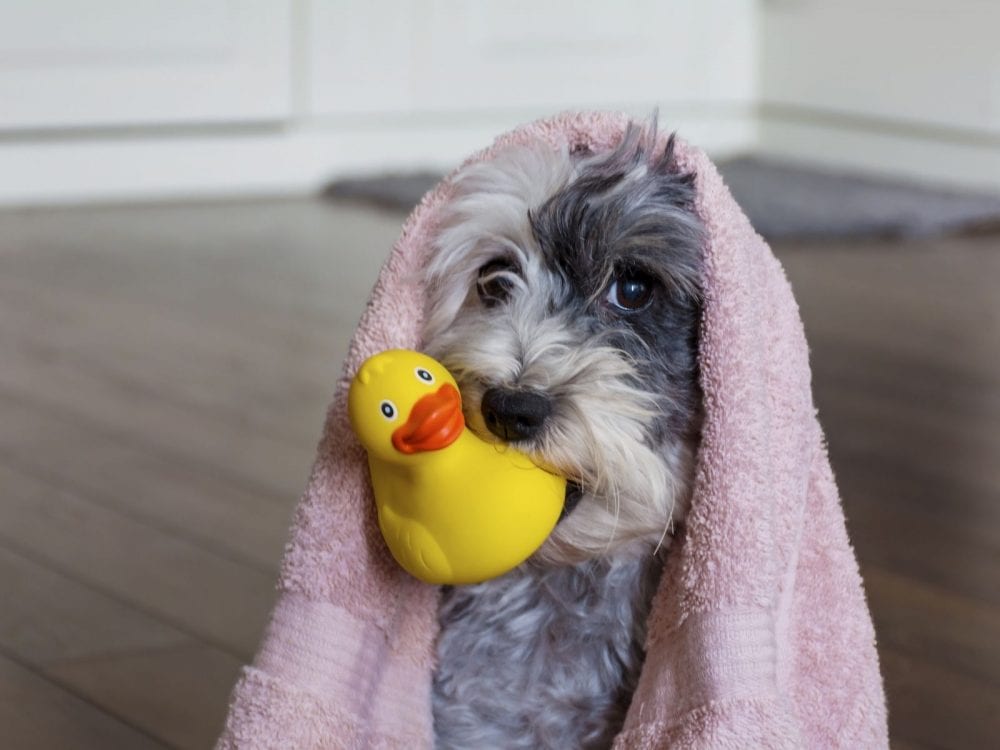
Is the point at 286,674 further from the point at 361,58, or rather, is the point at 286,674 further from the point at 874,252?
the point at 361,58

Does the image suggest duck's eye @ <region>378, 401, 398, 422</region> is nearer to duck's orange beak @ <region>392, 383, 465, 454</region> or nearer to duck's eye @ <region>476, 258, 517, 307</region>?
duck's orange beak @ <region>392, 383, 465, 454</region>

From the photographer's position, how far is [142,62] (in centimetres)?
377

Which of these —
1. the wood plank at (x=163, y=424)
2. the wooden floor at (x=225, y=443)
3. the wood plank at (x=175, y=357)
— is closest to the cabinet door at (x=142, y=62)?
the wooden floor at (x=225, y=443)

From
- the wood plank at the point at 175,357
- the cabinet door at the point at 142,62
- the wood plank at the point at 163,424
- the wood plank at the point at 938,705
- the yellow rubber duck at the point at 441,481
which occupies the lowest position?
the yellow rubber duck at the point at 441,481

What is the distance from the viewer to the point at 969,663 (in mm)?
1634

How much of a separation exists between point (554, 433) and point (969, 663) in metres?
0.79

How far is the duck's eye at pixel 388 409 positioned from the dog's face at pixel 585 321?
0.20 ft

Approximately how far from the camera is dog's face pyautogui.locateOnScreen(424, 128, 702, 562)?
102 cm

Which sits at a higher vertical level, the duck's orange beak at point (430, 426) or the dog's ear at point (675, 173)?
the dog's ear at point (675, 173)

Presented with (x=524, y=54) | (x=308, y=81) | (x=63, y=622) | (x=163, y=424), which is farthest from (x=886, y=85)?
(x=63, y=622)

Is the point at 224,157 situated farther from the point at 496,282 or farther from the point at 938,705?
the point at 496,282

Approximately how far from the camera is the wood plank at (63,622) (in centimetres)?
159

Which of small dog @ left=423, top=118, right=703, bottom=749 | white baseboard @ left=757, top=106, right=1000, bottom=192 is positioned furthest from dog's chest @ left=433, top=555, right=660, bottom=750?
white baseboard @ left=757, top=106, right=1000, bottom=192

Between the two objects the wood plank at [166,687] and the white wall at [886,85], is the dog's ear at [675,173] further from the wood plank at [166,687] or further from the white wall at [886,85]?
the white wall at [886,85]
